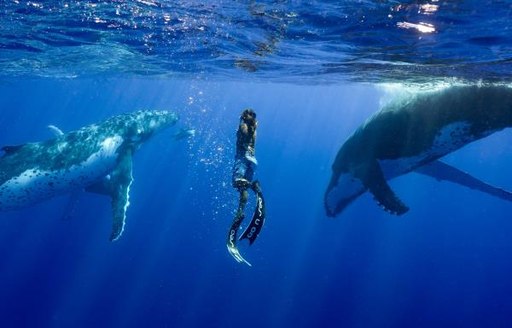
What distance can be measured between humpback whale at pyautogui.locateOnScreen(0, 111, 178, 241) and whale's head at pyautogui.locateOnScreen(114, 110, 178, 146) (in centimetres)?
4

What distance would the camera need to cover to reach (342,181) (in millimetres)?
11500

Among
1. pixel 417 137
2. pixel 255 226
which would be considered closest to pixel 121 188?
pixel 417 137

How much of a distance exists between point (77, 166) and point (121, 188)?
1601mm

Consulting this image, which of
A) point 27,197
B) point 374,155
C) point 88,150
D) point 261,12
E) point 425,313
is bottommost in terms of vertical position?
point 425,313

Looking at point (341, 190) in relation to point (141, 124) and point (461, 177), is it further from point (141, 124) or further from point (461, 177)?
point (141, 124)

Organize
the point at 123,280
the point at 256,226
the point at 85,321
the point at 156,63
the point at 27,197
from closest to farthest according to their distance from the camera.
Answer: the point at 256,226 < the point at 27,197 < the point at 85,321 < the point at 156,63 < the point at 123,280

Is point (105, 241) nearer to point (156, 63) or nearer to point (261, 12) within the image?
point (156, 63)

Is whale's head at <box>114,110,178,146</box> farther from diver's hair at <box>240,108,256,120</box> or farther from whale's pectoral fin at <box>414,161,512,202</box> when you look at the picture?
diver's hair at <box>240,108,256,120</box>

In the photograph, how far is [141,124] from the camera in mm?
15961

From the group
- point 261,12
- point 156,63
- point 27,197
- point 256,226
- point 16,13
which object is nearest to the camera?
point 256,226

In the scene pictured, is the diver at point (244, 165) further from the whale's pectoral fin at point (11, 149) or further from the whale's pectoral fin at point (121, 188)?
the whale's pectoral fin at point (11, 149)

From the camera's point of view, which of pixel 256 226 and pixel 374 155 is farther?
pixel 374 155

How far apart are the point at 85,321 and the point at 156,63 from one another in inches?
544

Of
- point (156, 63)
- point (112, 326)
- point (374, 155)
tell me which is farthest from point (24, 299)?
point (374, 155)
